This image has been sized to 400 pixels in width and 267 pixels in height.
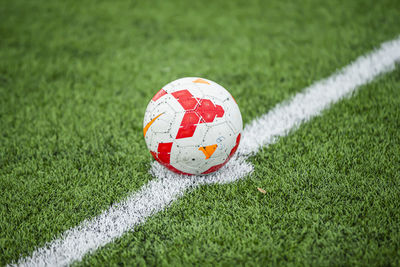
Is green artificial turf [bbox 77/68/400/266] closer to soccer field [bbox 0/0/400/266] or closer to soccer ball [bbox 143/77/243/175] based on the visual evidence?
soccer field [bbox 0/0/400/266]

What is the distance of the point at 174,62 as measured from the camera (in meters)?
3.65

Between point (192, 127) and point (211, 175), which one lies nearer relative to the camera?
point (192, 127)

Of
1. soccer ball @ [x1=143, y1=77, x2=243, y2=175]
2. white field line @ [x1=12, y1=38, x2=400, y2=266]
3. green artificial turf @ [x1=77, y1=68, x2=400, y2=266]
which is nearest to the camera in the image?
green artificial turf @ [x1=77, y1=68, x2=400, y2=266]

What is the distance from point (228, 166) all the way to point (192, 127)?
0.53 metres

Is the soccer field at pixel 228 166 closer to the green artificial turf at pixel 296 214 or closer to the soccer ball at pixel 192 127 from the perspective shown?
the green artificial turf at pixel 296 214

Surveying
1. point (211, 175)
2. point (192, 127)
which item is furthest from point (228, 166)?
point (192, 127)

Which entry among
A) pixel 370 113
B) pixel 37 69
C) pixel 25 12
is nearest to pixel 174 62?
pixel 37 69

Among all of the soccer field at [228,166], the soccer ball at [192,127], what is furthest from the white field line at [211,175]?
the soccer ball at [192,127]

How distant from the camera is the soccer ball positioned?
1967 millimetres

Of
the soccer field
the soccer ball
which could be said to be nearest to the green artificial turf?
the soccer field

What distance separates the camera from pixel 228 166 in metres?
2.34

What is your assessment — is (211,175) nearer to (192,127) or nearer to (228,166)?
(228,166)

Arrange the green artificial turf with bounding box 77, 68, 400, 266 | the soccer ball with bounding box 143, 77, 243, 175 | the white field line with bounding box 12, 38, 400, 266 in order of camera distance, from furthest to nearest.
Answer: the soccer ball with bounding box 143, 77, 243, 175
the white field line with bounding box 12, 38, 400, 266
the green artificial turf with bounding box 77, 68, 400, 266

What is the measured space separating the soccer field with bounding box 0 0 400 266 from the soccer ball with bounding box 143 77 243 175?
0.75 ft
